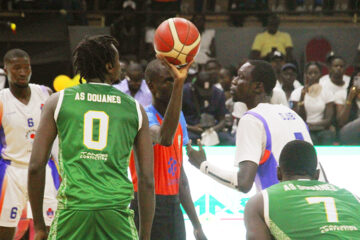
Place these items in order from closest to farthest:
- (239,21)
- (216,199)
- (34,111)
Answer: (34,111) → (216,199) → (239,21)

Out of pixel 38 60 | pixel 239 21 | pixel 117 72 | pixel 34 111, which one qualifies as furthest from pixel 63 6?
pixel 117 72

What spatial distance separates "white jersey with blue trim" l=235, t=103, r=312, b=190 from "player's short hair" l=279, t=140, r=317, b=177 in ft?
1.92

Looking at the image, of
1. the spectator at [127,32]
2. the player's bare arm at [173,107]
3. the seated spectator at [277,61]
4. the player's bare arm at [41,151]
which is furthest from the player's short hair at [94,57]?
the spectator at [127,32]

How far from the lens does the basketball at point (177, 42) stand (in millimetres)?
4312

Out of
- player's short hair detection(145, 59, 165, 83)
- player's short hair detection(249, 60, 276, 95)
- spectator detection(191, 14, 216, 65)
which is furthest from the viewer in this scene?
spectator detection(191, 14, 216, 65)

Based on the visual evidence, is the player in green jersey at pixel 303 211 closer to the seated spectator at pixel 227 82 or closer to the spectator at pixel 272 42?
the seated spectator at pixel 227 82

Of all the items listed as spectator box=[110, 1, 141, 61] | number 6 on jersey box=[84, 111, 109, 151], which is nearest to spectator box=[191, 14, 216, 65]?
spectator box=[110, 1, 141, 61]

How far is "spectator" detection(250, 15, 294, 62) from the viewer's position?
11.6m

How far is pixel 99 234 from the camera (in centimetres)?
325

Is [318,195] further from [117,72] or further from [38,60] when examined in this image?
[38,60]

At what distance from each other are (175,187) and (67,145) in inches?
65.6

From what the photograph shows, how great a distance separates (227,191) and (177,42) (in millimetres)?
2937

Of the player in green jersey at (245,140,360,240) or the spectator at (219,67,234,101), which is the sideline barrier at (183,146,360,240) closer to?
the player in green jersey at (245,140,360,240)

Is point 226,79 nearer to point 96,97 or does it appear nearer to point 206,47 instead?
point 206,47
